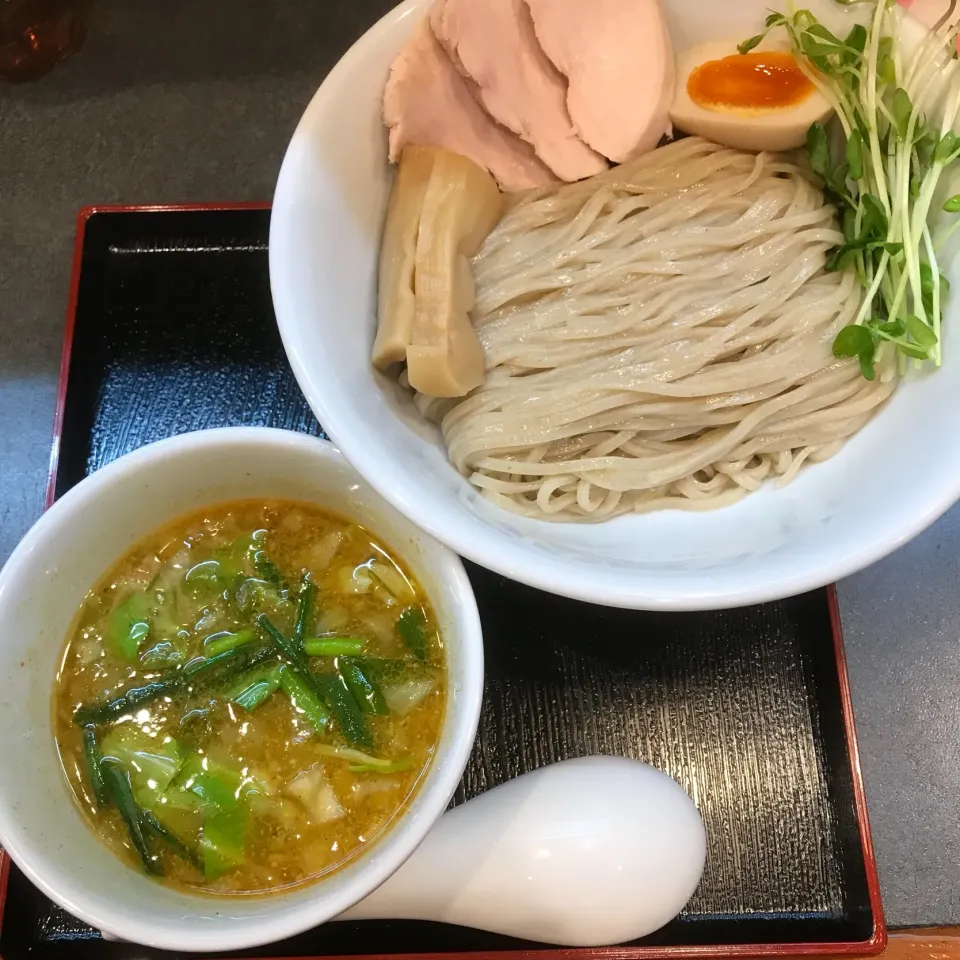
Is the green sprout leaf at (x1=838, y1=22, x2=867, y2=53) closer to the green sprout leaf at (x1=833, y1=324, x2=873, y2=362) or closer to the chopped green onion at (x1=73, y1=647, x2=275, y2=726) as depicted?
the green sprout leaf at (x1=833, y1=324, x2=873, y2=362)

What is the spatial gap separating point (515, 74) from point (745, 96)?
0.40 meters

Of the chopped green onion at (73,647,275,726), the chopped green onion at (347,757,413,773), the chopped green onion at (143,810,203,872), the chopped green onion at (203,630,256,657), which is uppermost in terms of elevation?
the chopped green onion at (203,630,256,657)

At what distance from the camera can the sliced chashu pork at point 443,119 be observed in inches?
51.3

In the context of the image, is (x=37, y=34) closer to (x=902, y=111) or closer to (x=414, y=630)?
(x=414, y=630)

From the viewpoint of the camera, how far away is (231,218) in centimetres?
173

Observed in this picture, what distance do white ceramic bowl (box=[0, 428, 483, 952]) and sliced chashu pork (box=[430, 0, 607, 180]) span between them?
68cm

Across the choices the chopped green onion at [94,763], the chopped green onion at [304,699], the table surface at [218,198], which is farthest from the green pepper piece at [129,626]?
the table surface at [218,198]

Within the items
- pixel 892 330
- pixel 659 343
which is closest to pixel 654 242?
pixel 659 343

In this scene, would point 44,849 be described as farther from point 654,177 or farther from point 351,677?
point 654,177

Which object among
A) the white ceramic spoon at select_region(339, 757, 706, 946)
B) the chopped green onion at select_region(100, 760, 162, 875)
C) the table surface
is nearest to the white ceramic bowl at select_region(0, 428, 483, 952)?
the chopped green onion at select_region(100, 760, 162, 875)

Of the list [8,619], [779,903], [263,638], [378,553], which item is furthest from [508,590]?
[8,619]

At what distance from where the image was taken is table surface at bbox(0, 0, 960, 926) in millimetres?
1485

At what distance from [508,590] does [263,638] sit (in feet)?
1.50

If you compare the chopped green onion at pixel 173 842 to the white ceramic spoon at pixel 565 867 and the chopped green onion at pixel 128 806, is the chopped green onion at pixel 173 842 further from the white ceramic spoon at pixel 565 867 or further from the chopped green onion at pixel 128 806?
the white ceramic spoon at pixel 565 867
